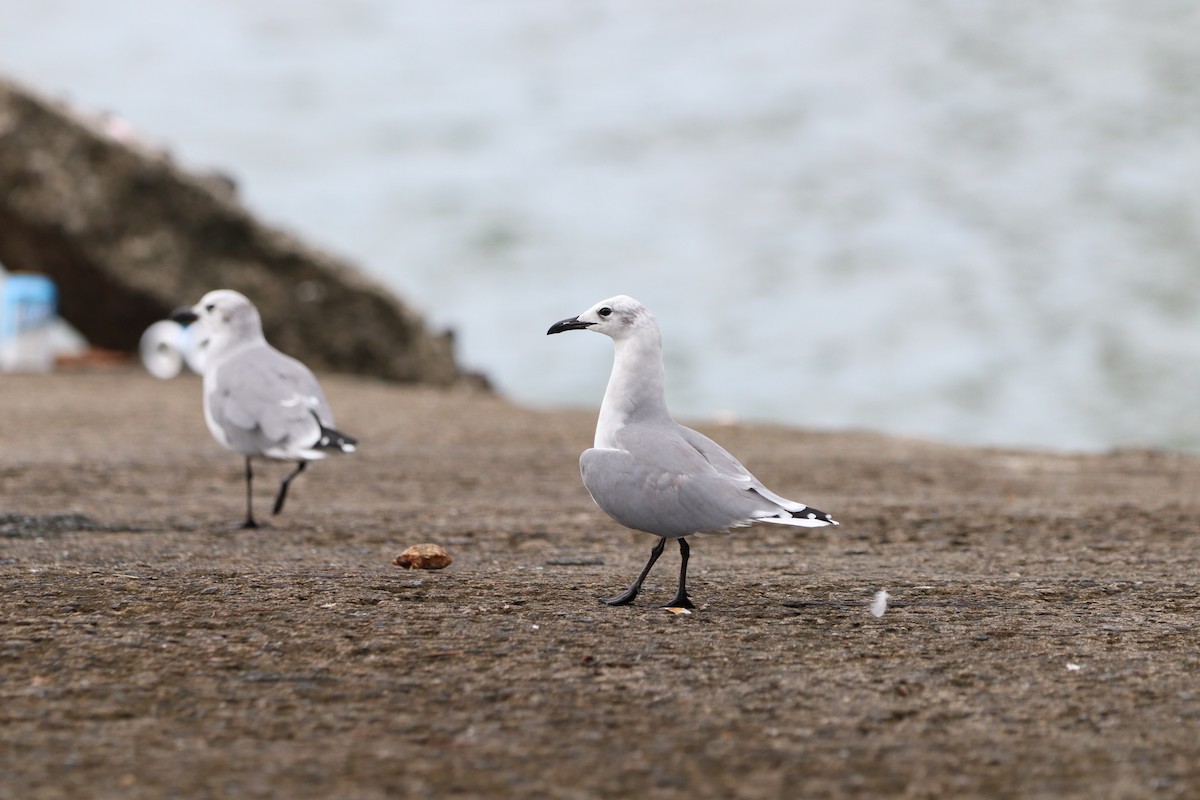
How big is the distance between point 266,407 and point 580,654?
2.18 metres

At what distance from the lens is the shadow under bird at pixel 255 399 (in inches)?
194

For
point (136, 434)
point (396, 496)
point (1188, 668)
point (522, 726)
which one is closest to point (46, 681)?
point (522, 726)

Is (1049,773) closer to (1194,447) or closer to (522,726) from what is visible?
(522,726)

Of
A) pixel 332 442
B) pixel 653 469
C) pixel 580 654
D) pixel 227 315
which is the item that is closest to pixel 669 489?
pixel 653 469

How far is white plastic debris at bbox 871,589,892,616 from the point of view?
3635mm

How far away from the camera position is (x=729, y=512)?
3.42 metres

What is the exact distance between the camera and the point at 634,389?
373 cm

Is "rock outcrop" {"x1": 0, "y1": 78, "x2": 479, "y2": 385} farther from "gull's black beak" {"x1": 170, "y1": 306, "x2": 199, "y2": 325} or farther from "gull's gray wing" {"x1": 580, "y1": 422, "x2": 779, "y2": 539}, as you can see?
"gull's gray wing" {"x1": 580, "y1": 422, "x2": 779, "y2": 539}

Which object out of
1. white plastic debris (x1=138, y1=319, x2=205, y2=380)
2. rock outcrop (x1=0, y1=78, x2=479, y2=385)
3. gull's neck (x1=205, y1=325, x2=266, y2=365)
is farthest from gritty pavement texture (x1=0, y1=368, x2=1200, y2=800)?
rock outcrop (x1=0, y1=78, x2=479, y2=385)

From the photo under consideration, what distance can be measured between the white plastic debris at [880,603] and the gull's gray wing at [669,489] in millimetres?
423

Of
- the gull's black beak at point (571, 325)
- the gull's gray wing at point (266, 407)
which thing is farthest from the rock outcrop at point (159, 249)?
the gull's black beak at point (571, 325)

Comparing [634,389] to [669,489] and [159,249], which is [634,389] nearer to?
[669,489]

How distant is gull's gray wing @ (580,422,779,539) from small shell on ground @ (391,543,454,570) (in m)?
0.79

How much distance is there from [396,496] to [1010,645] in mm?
3409
